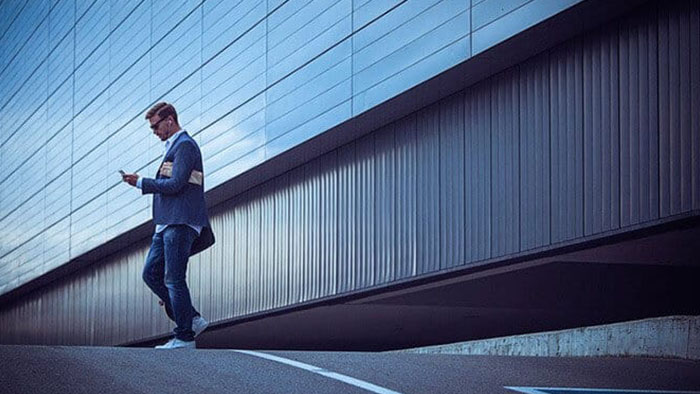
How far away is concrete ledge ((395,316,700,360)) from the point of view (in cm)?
1308

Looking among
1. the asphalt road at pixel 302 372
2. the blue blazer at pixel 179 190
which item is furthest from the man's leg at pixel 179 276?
the asphalt road at pixel 302 372

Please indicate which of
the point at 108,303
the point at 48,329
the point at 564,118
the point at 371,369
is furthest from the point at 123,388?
the point at 48,329

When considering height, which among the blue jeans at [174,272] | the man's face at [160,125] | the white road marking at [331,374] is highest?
the man's face at [160,125]

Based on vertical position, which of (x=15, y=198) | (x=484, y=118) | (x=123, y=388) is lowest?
(x=123, y=388)

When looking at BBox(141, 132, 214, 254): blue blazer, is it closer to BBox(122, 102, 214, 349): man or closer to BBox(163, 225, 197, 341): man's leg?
BBox(122, 102, 214, 349): man

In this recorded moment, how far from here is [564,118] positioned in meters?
13.2

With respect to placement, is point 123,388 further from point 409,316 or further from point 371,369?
point 409,316

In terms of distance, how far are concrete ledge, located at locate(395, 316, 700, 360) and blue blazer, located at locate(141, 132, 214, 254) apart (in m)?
5.19

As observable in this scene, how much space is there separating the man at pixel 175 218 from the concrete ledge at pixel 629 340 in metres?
5.10

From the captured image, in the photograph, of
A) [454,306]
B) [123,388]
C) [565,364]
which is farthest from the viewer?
[454,306]

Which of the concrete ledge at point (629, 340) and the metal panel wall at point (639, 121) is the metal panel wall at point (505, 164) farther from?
the metal panel wall at point (639, 121)

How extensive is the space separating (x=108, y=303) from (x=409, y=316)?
1160 centimetres

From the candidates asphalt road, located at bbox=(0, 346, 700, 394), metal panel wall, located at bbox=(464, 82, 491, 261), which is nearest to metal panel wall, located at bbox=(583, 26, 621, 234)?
metal panel wall, located at bbox=(464, 82, 491, 261)

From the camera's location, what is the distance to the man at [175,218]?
1091cm
